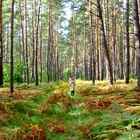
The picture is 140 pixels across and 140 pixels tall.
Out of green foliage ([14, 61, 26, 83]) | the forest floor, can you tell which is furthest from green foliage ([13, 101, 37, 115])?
green foliage ([14, 61, 26, 83])

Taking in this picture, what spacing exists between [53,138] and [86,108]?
4003mm

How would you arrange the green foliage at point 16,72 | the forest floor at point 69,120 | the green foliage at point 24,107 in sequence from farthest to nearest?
the green foliage at point 16,72, the green foliage at point 24,107, the forest floor at point 69,120

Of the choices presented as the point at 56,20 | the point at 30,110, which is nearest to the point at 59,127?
the point at 30,110

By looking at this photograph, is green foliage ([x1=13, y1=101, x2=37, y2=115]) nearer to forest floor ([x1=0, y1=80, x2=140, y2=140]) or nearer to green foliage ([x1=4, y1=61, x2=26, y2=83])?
forest floor ([x1=0, y1=80, x2=140, y2=140])

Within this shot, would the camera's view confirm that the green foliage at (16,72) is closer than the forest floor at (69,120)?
No

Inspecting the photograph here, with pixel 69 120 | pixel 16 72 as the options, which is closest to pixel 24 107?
pixel 69 120

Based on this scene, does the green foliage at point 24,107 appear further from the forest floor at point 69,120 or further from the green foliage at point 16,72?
the green foliage at point 16,72

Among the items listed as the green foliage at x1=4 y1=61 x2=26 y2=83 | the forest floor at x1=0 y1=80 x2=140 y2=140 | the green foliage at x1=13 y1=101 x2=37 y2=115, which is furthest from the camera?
the green foliage at x1=4 y1=61 x2=26 y2=83

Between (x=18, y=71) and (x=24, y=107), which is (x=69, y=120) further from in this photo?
(x=18, y=71)

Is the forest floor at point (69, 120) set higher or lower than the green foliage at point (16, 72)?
lower

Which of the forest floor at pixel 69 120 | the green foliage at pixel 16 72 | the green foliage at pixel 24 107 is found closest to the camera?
the forest floor at pixel 69 120

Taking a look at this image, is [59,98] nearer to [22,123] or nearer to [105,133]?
[22,123]

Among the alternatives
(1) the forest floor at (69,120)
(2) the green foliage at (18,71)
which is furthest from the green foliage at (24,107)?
(2) the green foliage at (18,71)

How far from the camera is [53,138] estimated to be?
1003 cm
